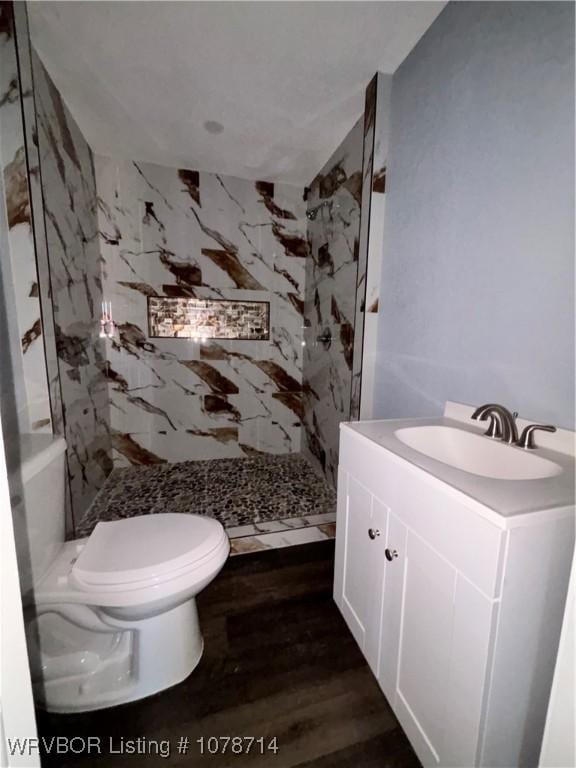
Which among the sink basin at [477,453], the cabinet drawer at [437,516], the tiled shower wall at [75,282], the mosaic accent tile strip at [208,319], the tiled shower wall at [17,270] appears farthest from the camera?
the mosaic accent tile strip at [208,319]

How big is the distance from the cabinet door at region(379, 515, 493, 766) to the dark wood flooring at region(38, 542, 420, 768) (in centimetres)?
13

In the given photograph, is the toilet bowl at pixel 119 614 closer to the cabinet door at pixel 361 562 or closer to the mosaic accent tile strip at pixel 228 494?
the cabinet door at pixel 361 562

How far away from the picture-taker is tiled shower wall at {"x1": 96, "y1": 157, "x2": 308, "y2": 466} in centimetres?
245

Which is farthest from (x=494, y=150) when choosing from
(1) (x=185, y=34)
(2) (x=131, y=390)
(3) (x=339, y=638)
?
(2) (x=131, y=390)

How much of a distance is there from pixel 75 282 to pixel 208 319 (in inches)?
39.8

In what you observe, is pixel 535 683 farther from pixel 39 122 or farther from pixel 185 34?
pixel 39 122

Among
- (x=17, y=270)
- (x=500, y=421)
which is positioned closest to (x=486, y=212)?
(x=500, y=421)

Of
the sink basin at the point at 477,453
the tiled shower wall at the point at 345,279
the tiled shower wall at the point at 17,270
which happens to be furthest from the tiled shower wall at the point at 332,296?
the tiled shower wall at the point at 17,270

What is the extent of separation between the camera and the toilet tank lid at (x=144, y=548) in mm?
907

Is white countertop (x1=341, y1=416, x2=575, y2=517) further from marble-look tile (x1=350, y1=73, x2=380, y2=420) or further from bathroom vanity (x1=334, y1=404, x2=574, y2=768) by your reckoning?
marble-look tile (x1=350, y1=73, x2=380, y2=420)

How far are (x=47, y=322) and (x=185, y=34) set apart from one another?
143cm

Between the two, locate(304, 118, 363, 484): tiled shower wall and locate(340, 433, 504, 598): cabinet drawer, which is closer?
locate(340, 433, 504, 598): cabinet drawer

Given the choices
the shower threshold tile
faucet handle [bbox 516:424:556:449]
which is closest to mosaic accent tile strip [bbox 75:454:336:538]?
the shower threshold tile

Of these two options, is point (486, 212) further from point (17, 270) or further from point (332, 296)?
point (17, 270)
